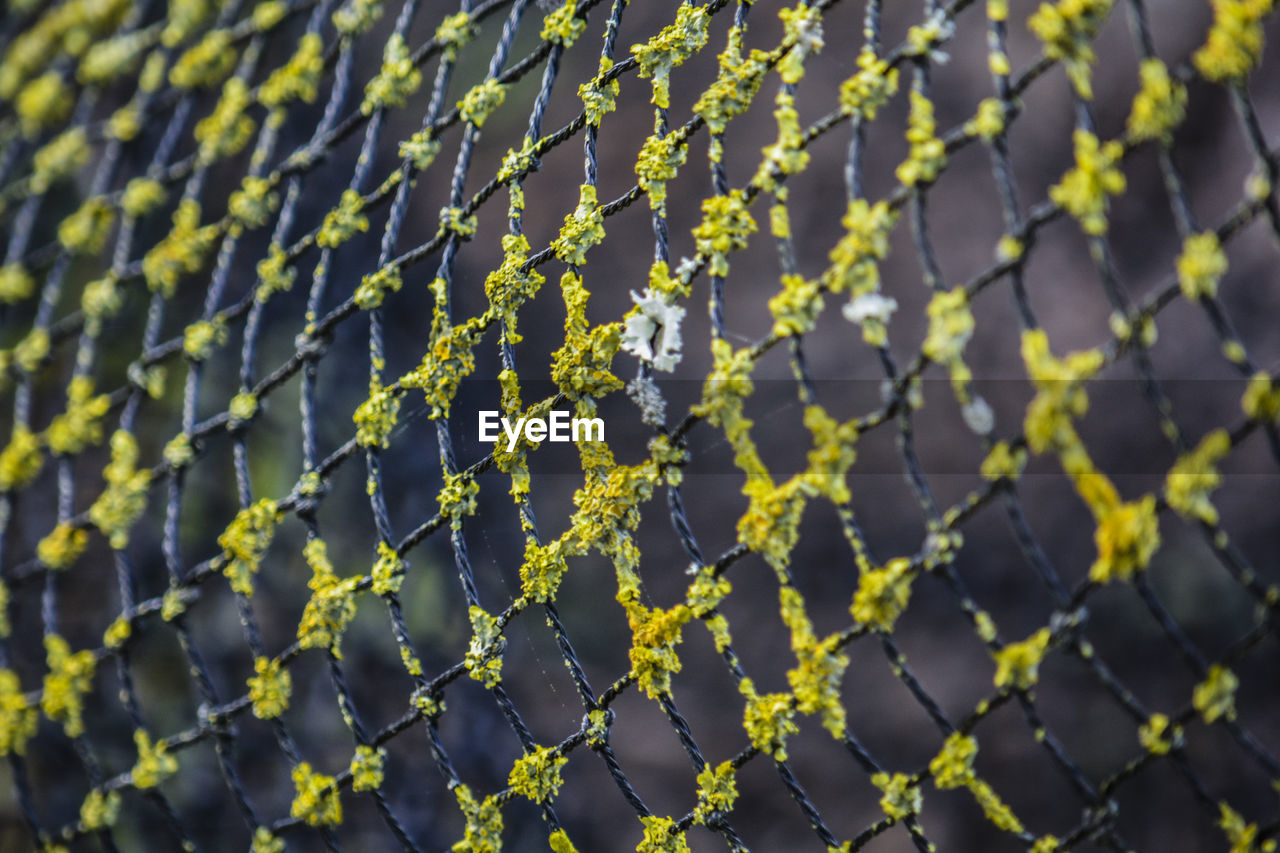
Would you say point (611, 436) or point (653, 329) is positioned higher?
point (611, 436)

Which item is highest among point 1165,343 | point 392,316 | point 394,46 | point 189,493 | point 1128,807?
point 392,316

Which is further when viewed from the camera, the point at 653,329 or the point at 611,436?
the point at 611,436

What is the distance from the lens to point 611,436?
793 millimetres

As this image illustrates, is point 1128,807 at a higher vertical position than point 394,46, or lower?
lower

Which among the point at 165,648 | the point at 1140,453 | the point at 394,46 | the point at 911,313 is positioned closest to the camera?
the point at 394,46

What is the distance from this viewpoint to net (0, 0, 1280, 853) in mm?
213

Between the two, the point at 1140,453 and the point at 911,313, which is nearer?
the point at 1140,453

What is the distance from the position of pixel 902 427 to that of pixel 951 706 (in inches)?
26.7

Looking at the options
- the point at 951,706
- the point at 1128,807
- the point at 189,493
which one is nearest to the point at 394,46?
the point at 189,493

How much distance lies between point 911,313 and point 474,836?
2.26 ft

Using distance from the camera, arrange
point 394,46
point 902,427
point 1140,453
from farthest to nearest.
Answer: point 1140,453 < point 394,46 < point 902,427

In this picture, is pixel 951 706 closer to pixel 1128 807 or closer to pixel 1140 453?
pixel 1128 807

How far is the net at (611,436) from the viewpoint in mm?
213

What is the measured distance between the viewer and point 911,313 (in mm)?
853
